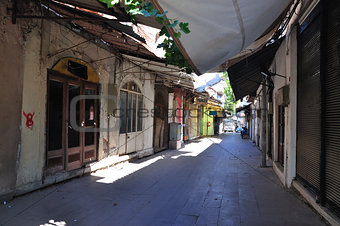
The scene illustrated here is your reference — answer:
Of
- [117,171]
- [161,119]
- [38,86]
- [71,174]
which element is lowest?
[117,171]

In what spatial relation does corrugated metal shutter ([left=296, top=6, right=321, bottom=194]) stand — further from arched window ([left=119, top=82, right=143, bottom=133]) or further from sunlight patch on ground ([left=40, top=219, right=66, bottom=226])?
arched window ([left=119, top=82, right=143, bottom=133])

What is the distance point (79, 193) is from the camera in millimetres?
5500

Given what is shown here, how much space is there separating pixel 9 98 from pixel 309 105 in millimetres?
5888

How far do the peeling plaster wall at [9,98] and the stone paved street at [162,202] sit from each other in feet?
1.86

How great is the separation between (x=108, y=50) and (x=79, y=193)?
471 cm

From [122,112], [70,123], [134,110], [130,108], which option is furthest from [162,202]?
[134,110]

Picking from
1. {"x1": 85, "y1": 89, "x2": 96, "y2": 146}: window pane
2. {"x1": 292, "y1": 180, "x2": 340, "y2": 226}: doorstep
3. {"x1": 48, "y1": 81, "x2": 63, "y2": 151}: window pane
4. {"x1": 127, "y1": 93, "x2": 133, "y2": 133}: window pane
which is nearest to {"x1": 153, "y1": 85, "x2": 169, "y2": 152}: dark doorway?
{"x1": 127, "y1": 93, "x2": 133, "y2": 133}: window pane

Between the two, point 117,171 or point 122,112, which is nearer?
point 117,171

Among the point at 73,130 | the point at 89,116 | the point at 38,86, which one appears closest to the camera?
the point at 38,86

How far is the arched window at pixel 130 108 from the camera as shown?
9562 mm

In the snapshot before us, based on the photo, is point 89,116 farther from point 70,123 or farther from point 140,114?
point 140,114

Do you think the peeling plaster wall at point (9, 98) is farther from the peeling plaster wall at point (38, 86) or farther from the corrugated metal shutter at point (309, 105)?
the corrugated metal shutter at point (309, 105)

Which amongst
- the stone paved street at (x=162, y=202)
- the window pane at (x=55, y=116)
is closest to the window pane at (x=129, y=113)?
the stone paved street at (x=162, y=202)

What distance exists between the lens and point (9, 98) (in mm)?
4730
